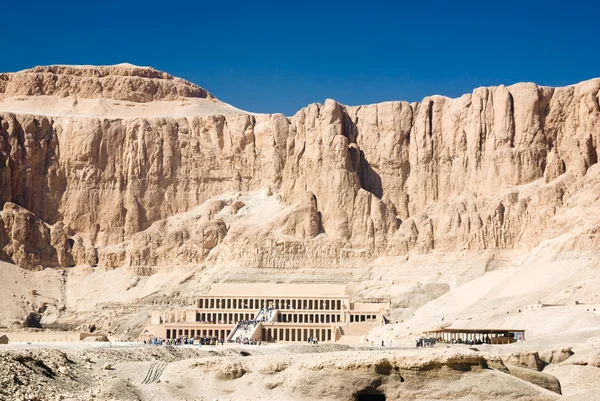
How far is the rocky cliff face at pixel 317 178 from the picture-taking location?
14462cm

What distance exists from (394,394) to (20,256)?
10873 cm

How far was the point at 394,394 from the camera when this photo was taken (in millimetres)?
53281

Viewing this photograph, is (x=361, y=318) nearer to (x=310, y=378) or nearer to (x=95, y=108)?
(x=95, y=108)

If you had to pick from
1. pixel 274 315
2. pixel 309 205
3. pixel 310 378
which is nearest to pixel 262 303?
pixel 274 315

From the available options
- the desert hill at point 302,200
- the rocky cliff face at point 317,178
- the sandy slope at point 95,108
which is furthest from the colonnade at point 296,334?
the sandy slope at point 95,108

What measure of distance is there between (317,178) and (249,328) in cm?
3524

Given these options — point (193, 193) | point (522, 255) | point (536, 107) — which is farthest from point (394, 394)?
point (193, 193)

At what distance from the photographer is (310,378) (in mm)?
54000

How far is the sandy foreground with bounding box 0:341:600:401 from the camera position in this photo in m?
53.0

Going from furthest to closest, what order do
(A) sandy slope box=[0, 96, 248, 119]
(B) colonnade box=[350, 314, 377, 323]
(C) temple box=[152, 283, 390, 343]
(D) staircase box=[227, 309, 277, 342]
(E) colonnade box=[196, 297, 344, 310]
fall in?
1. (A) sandy slope box=[0, 96, 248, 119]
2. (E) colonnade box=[196, 297, 344, 310]
3. (B) colonnade box=[350, 314, 377, 323]
4. (C) temple box=[152, 283, 390, 343]
5. (D) staircase box=[227, 309, 277, 342]

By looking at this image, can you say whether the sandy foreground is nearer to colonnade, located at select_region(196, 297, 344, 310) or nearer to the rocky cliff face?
colonnade, located at select_region(196, 297, 344, 310)

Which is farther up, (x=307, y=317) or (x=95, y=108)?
(x=95, y=108)

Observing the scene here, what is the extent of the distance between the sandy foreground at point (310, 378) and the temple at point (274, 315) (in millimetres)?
60341

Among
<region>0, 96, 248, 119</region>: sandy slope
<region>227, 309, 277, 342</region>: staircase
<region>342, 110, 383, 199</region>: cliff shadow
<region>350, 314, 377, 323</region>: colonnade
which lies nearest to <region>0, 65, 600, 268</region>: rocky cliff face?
<region>342, 110, 383, 199</region>: cliff shadow
